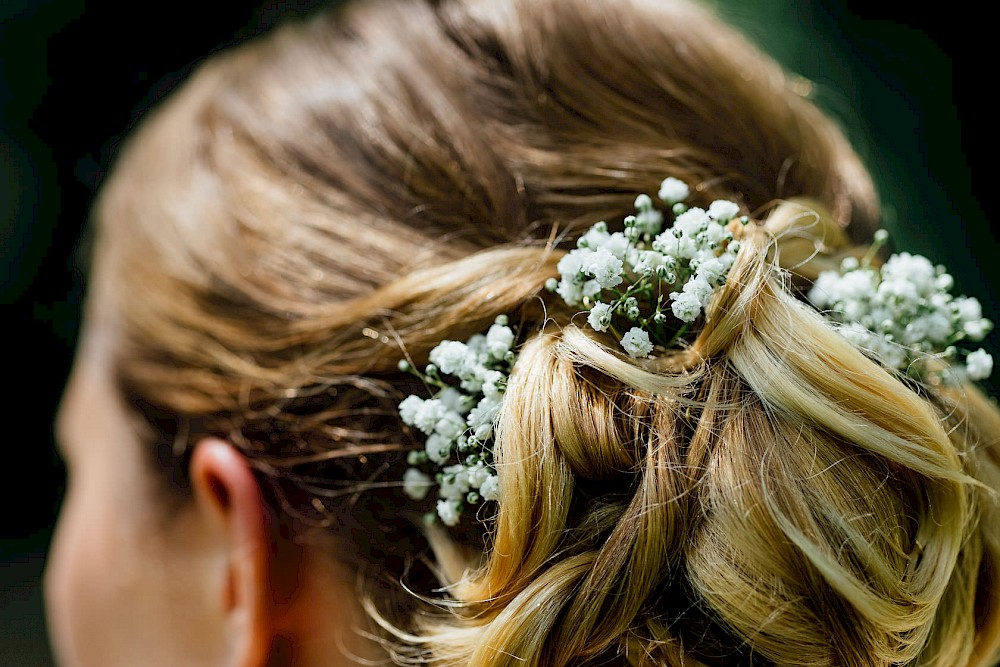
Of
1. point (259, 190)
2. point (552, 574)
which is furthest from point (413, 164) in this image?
point (552, 574)

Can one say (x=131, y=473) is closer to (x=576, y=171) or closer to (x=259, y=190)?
(x=259, y=190)

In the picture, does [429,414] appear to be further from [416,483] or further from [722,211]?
[722,211]

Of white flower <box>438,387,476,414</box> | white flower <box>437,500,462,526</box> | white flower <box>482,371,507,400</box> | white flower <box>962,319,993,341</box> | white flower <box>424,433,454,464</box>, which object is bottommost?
white flower <box>962,319,993,341</box>

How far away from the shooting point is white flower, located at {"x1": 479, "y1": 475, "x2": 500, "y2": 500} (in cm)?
74

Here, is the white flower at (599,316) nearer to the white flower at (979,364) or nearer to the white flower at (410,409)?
the white flower at (410,409)

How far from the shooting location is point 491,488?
0.74m

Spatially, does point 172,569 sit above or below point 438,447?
below

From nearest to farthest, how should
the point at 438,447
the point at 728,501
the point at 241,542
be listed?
the point at 728,501, the point at 438,447, the point at 241,542

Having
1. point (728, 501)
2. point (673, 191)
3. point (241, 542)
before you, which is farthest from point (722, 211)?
point (241, 542)

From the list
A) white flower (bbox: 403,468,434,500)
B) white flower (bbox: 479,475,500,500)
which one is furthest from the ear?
white flower (bbox: 479,475,500,500)

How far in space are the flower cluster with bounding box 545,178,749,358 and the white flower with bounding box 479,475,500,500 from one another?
0.18m

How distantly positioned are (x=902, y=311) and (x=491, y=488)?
18.5 inches

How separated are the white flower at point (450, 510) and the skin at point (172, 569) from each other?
0.19 meters

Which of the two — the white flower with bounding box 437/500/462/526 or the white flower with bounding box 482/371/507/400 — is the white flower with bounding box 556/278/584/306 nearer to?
the white flower with bounding box 482/371/507/400
